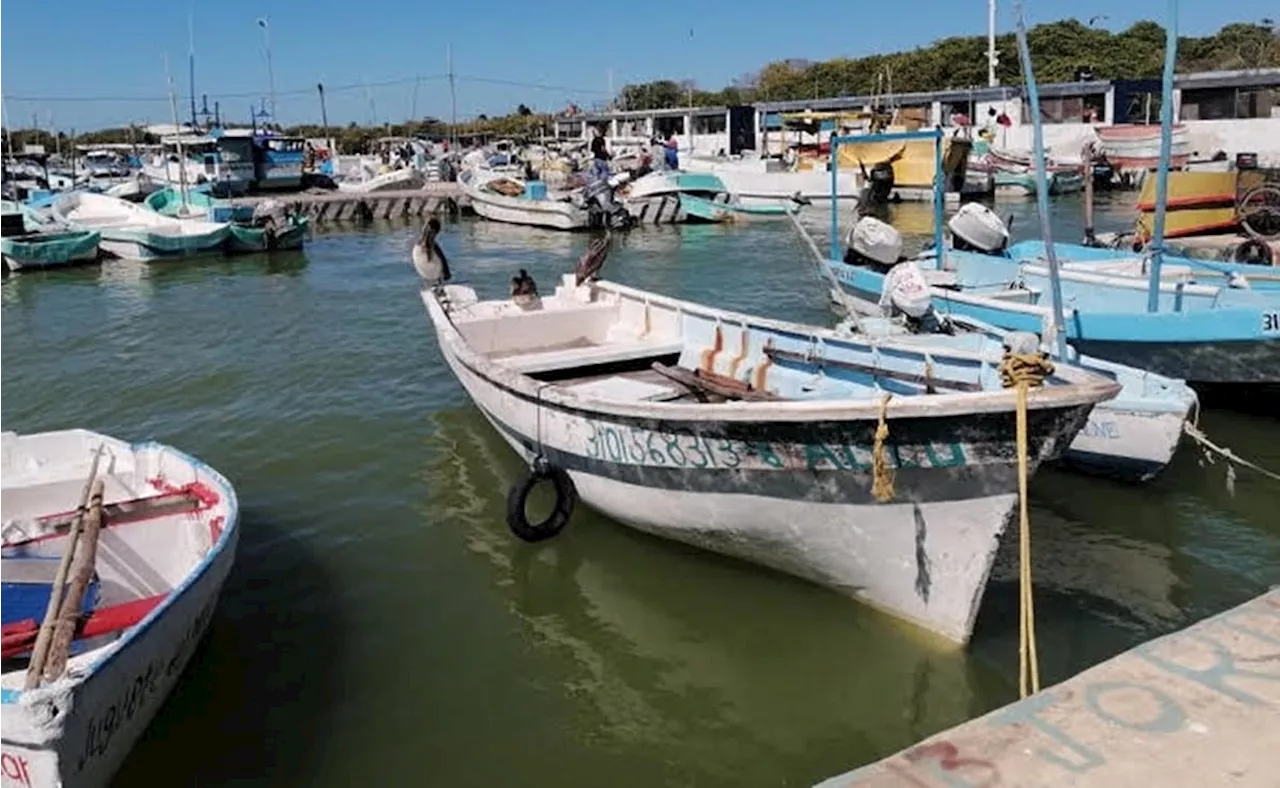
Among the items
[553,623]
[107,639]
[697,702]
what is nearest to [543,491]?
[553,623]

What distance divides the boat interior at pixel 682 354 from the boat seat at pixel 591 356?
0.04 ft

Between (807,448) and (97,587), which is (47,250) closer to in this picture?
(97,587)

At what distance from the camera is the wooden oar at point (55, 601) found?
187 inches

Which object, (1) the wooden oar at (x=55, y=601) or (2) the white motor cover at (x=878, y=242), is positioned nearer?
(1) the wooden oar at (x=55, y=601)

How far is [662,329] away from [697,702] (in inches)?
200

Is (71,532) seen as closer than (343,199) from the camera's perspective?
Yes

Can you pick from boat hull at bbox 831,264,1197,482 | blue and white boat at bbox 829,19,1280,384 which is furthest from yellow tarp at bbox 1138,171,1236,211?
boat hull at bbox 831,264,1197,482

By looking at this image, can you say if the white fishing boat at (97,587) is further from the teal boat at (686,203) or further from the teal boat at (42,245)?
the teal boat at (686,203)

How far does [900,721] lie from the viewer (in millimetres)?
5910

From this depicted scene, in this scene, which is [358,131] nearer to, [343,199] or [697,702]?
[343,199]

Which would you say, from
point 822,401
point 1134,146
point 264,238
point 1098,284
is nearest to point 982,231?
point 1098,284

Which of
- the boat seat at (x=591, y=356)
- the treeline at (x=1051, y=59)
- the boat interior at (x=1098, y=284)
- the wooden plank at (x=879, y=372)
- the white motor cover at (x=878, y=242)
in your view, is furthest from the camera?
the treeline at (x=1051, y=59)

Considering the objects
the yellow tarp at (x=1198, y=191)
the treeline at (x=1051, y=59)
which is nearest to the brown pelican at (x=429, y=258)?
the yellow tarp at (x=1198, y=191)

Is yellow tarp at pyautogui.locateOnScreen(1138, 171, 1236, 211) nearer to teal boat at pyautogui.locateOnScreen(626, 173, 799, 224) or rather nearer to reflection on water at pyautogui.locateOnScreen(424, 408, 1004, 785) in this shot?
teal boat at pyautogui.locateOnScreen(626, 173, 799, 224)
